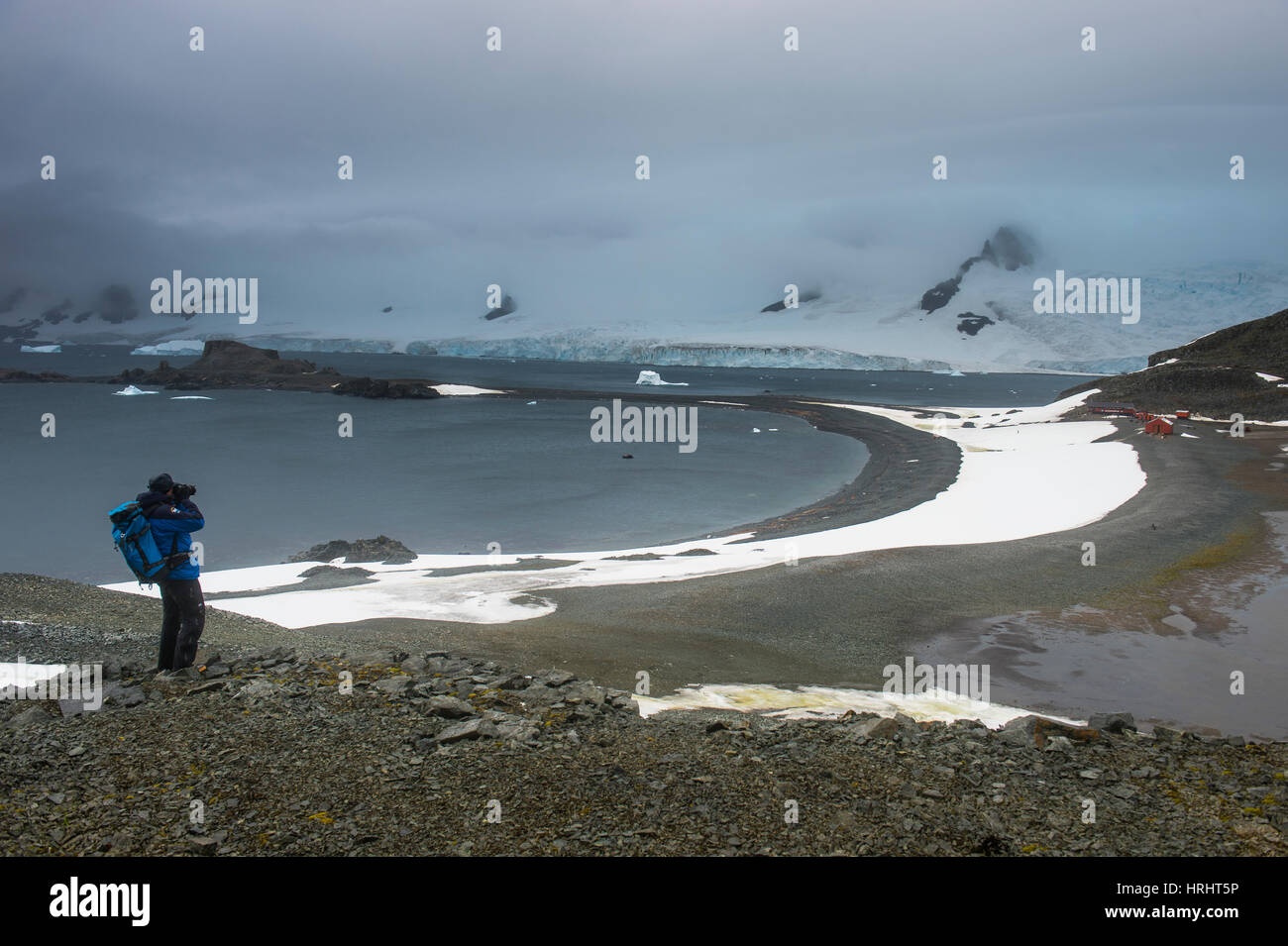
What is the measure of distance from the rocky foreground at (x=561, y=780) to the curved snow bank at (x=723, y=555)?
6.94 meters

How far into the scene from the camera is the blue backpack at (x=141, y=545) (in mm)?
8328

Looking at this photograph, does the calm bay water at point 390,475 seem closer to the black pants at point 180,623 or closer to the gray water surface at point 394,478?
the gray water surface at point 394,478

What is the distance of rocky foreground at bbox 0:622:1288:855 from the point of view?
5465mm

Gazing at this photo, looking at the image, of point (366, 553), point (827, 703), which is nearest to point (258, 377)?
point (366, 553)

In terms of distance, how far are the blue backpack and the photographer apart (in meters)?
0.05

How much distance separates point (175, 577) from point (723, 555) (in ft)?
48.2

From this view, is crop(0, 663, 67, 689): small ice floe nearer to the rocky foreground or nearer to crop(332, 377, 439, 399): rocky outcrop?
the rocky foreground

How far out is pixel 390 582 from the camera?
18375mm

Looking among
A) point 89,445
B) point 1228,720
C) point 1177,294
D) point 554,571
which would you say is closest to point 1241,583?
point 1228,720

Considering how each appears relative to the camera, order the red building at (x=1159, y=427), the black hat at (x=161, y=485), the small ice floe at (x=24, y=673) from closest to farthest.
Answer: the small ice floe at (x=24, y=673) → the black hat at (x=161, y=485) → the red building at (x=1159, y=427)

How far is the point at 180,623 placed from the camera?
860 cm

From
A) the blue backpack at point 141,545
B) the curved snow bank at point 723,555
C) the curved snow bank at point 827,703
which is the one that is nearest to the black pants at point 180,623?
the blue backpack at point 141,545
